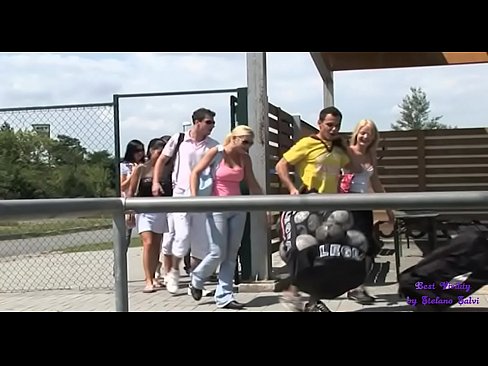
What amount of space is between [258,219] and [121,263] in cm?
105

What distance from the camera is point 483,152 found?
1095 centimetres

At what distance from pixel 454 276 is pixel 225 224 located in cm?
143

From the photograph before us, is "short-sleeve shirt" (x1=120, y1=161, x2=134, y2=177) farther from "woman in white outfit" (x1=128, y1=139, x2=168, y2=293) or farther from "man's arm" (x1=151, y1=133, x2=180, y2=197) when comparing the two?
"man's arm" (x1=151, y1=133, x2=180, y2=197)

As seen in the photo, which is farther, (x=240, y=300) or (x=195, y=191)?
(x=195, y=191)

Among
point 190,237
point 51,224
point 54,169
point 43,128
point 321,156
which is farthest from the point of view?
point 54,169

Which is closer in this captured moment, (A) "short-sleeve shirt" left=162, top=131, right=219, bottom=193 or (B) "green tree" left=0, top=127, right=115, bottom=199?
(A) "short-sleeve shirt" left=162, top=131, right=219, bottom=193

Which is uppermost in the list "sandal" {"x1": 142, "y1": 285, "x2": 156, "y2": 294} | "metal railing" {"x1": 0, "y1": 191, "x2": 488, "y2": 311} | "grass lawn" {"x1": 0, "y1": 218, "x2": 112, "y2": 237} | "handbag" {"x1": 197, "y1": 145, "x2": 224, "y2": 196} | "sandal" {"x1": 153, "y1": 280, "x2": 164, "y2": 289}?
"handbag" {"x1": 197, "y1": 145, "x2": 224, "y2": 196}

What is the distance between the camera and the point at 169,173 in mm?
6246

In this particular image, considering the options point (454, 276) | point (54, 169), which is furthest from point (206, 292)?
point (54, 169)

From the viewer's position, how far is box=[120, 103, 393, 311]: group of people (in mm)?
4617

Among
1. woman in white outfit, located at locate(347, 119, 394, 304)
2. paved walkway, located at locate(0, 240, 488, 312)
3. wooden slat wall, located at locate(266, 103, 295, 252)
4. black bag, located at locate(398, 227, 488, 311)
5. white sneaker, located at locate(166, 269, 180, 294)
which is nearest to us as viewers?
paved walkway, located at locate(0, 240, 488, 312)

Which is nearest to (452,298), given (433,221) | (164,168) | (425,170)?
(433,221)

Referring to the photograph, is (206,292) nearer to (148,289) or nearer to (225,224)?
(148,289)

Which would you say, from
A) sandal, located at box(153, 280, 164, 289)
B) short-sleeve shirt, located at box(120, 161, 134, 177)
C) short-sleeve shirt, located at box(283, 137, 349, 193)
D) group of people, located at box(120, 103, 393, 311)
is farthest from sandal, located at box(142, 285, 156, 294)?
short-sleeve shirt, located at box(120, 161, 134, 177)
